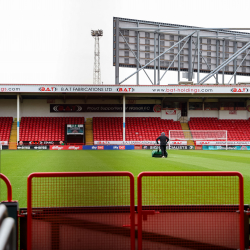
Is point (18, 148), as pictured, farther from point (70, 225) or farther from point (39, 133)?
point (70, 225)

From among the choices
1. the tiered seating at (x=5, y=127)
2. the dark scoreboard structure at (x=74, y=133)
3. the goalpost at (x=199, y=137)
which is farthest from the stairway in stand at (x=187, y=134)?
the tiered seating at (x=5, y=127)

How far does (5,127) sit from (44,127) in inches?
199

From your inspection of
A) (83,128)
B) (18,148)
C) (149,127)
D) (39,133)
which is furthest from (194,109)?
(18,148)

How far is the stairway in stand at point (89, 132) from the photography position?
119 feet

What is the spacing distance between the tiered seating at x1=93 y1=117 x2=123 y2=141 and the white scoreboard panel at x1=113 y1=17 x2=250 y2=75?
309 inches

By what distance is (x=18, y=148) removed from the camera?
1259 inches

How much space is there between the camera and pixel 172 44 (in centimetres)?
3972

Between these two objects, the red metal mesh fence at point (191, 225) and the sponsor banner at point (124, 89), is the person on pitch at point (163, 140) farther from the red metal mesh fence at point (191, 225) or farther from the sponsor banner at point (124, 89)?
the sponsor banner at point (124, 89)

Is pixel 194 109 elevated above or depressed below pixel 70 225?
above

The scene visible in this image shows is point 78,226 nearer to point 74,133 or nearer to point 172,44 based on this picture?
point 74,133

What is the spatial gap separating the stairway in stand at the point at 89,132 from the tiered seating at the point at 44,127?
37.9 inches

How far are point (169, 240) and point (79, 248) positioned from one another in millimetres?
1307

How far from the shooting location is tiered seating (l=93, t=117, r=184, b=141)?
Result: 36.5m

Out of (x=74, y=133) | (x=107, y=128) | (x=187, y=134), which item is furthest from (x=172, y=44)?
(x=74, y=133)
